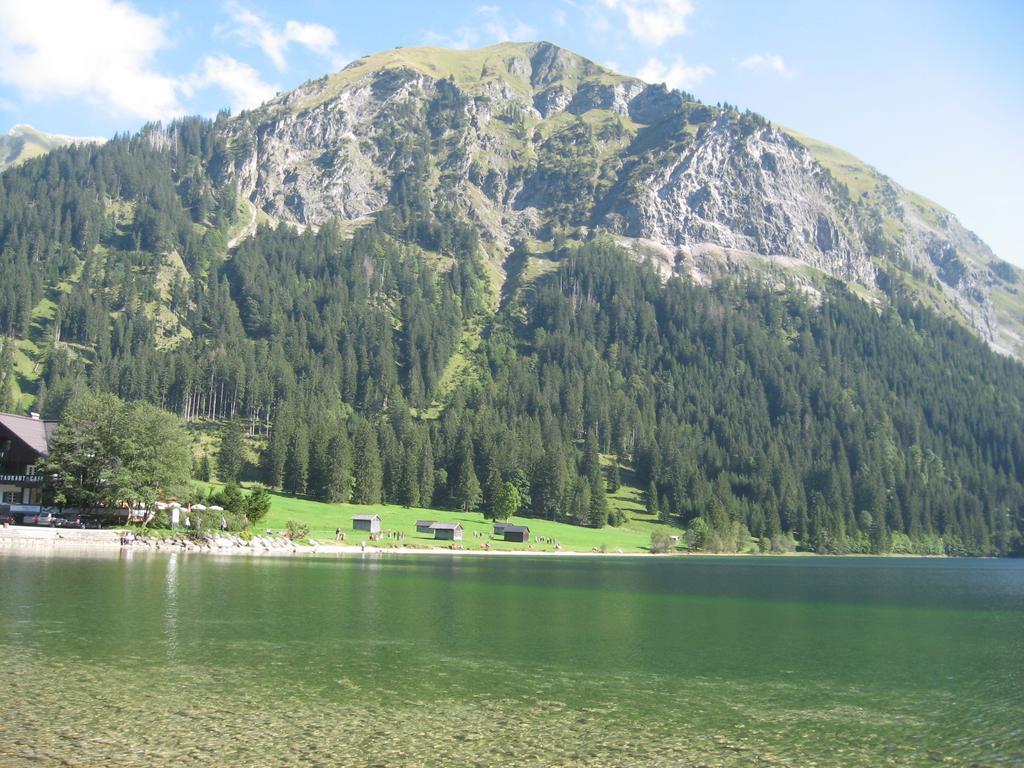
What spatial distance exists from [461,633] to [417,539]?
272 ft

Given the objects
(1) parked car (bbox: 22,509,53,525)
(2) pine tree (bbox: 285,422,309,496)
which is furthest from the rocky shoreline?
(2) pine tree (bbox: 285,422,309,496)

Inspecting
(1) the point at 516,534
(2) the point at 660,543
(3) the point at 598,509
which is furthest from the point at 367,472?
(2) the point at 660,543

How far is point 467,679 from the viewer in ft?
86.3

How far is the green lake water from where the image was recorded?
18.5 meters

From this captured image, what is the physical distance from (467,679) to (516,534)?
105 meters

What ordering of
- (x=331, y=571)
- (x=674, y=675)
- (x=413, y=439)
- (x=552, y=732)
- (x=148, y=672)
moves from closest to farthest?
1. (x=552, y=732)
2. (x=148, y=672)
3. (x=674, y=675)
4. (x=331, y=571)
5. (x=413, y=439)

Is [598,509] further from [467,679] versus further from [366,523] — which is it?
[467,679]

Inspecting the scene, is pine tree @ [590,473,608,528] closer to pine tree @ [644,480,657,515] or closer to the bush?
the bush

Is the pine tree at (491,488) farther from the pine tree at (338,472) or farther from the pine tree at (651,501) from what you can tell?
the pine tree at (651,501)

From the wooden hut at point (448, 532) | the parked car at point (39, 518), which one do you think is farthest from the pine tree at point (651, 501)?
the parked car at point (39, 518)

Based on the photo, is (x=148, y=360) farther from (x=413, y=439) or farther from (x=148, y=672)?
(x=148, y=672)

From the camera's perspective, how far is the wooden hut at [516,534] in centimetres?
13012

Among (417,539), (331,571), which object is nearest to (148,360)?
(417,539)

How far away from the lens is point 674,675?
28.9 m
